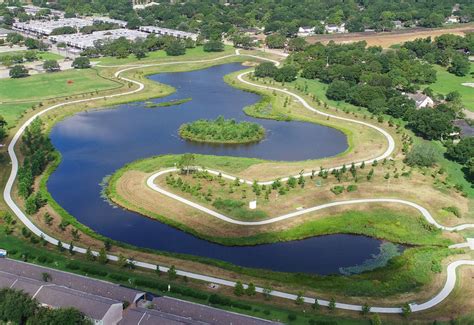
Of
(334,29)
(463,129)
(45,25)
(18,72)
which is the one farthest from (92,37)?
(463,129)

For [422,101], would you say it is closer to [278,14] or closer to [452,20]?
[278,14]

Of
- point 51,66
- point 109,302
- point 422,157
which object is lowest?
point 109,302

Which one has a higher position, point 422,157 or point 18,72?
point 18,72

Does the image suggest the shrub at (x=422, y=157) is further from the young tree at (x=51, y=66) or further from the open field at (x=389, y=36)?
the young tree at (x=51, y=66)

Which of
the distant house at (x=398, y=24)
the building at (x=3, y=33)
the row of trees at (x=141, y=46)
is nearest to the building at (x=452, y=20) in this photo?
the distant house at (x=398, y=24)

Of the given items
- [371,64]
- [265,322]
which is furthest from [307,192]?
[371,64]

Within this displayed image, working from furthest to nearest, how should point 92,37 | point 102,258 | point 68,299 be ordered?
point 92,37
point 102,258
point 68,299
